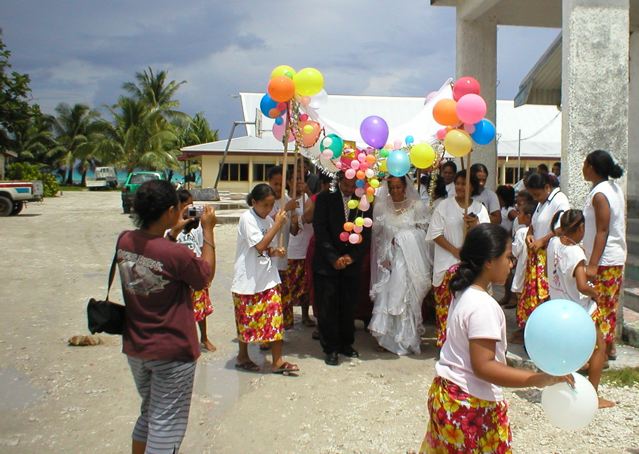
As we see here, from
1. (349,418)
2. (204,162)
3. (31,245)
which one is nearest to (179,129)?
(204,162)

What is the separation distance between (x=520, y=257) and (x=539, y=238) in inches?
23.5

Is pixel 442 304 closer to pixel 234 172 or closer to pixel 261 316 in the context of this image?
pixel 261 316

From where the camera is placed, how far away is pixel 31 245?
13.0 metres

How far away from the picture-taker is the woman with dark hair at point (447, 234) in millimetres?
5180

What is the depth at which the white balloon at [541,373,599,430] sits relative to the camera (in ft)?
7.01

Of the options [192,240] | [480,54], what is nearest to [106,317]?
[192,240]

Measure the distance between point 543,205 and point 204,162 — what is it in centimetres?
2858

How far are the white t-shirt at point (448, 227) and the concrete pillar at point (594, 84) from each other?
85 cm

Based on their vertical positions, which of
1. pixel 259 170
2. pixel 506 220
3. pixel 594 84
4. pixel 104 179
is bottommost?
pixel 506 220

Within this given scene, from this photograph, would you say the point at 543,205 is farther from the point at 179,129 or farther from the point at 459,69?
the point at 179,129

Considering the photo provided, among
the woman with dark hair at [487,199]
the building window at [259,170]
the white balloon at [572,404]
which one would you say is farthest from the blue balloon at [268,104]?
the building window at [259,170]

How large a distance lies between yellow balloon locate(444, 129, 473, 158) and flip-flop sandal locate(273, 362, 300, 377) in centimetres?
229

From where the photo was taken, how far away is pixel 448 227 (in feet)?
17.1

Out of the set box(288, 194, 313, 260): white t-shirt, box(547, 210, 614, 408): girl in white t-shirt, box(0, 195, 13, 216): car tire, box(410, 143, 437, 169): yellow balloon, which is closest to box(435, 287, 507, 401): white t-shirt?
box(547, 210, 614, 408): girl in white t-shirt
